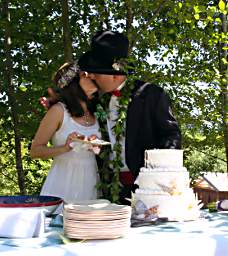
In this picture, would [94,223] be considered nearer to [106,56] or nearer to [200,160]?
[106,56]

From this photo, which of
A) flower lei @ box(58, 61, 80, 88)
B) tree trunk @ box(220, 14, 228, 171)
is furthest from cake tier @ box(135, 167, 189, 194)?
tree trunk @ box(220, 14, 228, 171)

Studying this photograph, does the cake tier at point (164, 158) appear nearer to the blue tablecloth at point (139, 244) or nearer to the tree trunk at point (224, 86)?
the blue tablecloth at point (139, 244)

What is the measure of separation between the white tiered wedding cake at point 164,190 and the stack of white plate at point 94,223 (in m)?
0.33

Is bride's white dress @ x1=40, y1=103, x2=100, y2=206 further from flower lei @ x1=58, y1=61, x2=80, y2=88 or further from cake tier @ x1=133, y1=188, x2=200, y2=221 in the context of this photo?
cake tier @ x1=133, y1=188, x2=200, y2=221

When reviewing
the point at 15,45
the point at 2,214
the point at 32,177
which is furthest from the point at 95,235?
the point at 32,177

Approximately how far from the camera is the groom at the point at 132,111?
2.36 metres

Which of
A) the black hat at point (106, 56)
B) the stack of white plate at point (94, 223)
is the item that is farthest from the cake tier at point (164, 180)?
the black hat at point (106, 56)

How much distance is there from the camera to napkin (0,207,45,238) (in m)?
1.64

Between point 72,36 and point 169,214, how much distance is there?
373 cm

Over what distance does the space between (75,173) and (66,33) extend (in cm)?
295

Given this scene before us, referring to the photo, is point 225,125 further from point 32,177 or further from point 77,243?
point 77,243

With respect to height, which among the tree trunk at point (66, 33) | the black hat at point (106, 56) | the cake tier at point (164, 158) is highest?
the tree trunk at point (66, 33)

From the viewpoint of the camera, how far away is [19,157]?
5.43 metres

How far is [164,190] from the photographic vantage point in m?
1.96
